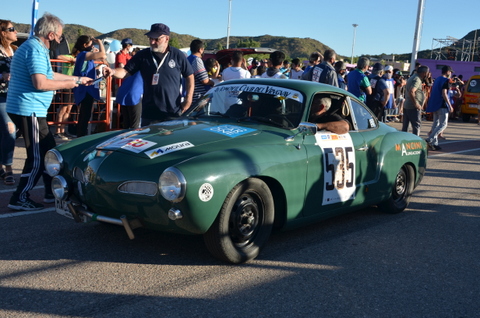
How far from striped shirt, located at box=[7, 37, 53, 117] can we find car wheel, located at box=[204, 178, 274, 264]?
2.54 metres

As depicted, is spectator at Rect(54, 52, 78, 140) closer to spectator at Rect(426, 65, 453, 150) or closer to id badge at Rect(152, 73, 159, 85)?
id badge at Rect(152, 73, 159, 85)

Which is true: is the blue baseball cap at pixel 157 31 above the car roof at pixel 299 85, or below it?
above

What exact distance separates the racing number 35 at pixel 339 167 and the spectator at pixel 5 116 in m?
3.71

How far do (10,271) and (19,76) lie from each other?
2.31 metres

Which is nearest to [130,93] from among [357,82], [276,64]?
[276,64]

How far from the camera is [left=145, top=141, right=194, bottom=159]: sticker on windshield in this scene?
4078 millimetres

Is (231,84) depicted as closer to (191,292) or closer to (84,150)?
(84,150)

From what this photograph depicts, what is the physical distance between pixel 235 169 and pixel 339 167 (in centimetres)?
145

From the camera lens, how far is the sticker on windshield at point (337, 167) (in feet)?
16.1

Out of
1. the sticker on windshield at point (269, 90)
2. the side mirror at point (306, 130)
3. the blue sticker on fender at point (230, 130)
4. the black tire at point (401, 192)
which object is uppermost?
the sticker on windshield at point (269, 90)

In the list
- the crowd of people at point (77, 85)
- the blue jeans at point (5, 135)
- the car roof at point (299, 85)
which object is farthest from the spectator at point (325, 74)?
the blue jeans at point (5, 135)

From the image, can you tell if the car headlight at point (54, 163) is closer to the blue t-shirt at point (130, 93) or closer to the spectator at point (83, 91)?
the blue t-shirt at point (130, 93)

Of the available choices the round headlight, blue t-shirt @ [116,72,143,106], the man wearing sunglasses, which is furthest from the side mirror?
blue t-shirt @ [116,72,143,106]

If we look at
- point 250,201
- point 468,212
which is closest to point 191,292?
point 250,201
